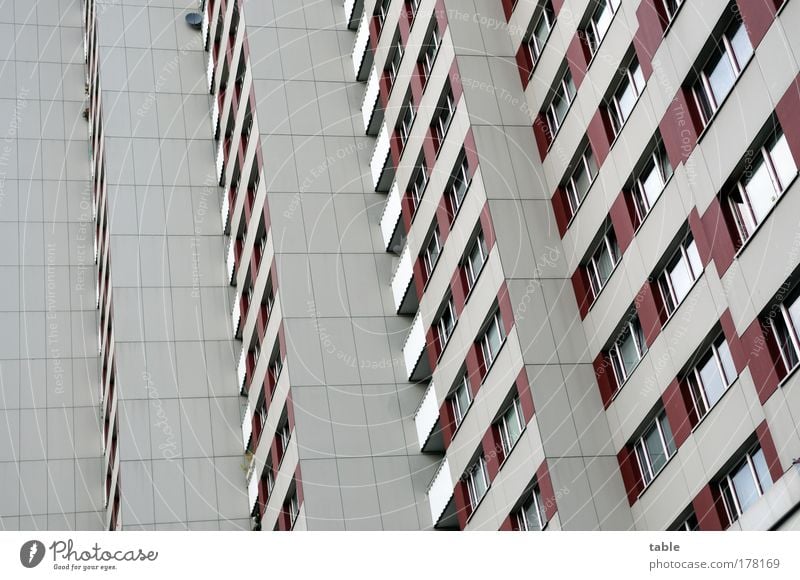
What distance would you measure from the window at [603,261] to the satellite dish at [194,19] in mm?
39025

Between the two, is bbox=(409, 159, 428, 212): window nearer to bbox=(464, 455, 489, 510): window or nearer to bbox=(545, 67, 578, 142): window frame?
bbox=(545, 67, 578, 142): window frame

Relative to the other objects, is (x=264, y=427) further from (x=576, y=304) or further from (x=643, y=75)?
(x=643, y=75)

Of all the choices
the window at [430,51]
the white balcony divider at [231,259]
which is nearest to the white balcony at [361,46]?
the window at [430,51]

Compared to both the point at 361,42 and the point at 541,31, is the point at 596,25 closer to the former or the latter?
the point at 541,31

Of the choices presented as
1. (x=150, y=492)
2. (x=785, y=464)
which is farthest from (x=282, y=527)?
(x=785, y=464)

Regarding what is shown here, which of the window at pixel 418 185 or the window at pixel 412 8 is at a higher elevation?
the window at pixel 412 8

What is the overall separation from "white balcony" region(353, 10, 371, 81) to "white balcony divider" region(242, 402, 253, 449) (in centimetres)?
1380

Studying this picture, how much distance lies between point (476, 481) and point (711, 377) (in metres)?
10.7

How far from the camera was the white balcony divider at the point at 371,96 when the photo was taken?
50.2 metres

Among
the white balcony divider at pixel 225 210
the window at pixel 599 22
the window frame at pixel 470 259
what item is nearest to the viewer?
the window at pixel 599 22

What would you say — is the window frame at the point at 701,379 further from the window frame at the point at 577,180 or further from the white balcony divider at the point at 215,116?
the white balcony divider at the point at 215,116

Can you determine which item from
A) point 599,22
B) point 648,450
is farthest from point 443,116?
point 648,450

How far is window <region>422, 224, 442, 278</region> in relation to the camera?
42.8m

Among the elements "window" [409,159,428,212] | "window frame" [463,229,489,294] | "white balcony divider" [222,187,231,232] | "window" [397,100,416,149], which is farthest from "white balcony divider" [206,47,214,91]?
"window frame" [463,229,489,294]
